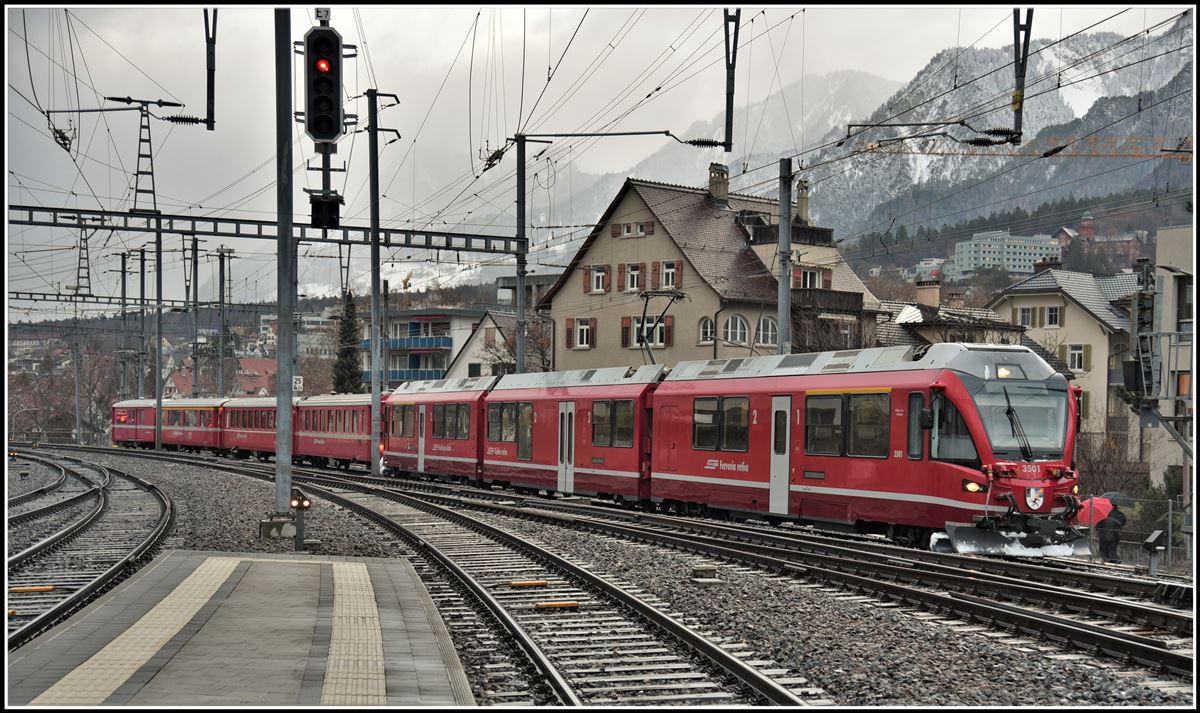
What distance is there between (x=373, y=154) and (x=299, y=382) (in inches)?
543

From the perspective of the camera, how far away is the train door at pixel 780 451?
19953 millimetres

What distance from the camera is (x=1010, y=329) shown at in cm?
5531

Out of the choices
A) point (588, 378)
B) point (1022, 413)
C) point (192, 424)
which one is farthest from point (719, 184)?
point (1022, 413)

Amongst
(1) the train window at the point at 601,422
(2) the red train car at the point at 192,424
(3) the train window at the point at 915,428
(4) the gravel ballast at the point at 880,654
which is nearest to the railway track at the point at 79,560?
(4) the gravel ballast at the point at 880,654

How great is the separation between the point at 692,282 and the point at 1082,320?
22.0 meters

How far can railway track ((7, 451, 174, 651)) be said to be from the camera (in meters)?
11.5

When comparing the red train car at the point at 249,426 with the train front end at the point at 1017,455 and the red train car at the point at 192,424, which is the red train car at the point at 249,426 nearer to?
the red train car at the point at 192,424

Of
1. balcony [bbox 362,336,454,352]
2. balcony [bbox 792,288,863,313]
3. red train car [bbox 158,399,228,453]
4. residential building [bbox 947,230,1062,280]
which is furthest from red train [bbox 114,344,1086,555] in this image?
residential building [bbox 947,230,1062,280]

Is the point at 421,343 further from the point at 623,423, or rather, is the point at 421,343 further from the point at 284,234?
the point at 284,234

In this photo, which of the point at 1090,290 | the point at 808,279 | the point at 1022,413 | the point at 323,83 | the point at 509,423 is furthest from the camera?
the point at 1090,290

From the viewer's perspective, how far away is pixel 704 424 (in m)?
22.7

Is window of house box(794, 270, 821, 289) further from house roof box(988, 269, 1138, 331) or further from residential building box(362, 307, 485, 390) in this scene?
A: residential building box(362, 307, 485, 390)

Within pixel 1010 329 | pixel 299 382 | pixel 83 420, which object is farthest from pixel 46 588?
pixel 83 420

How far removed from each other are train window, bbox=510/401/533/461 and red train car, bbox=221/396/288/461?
22319 mm
